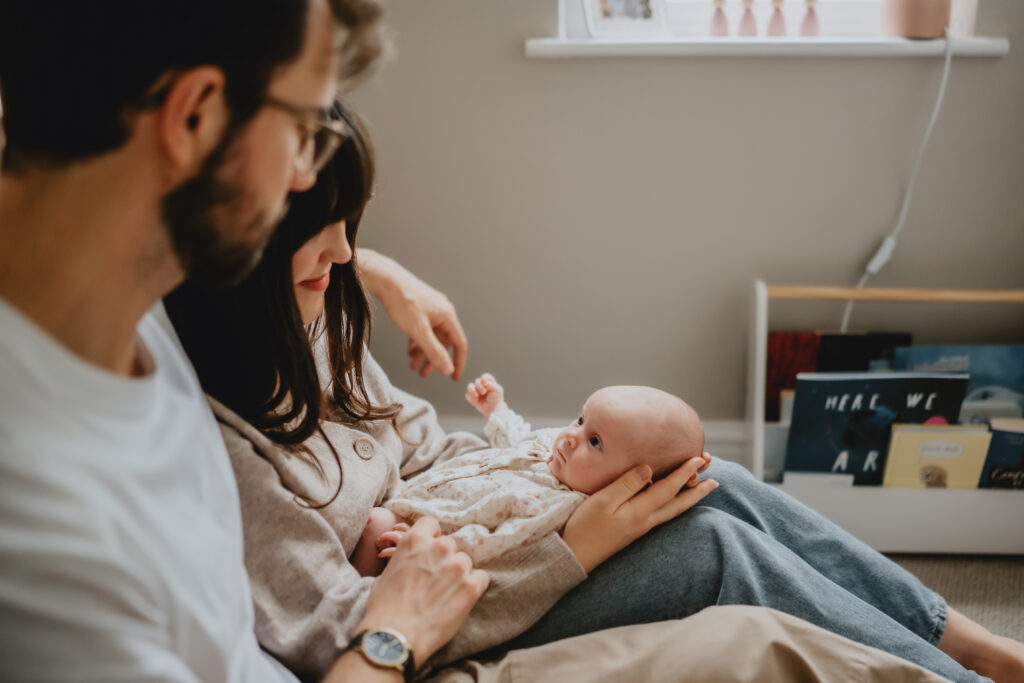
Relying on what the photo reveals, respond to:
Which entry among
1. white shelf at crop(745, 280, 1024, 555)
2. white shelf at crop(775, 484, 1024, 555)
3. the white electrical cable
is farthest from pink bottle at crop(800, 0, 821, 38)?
white shelf at crop(775, 484, 1024, 555)

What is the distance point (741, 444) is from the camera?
2.05 metres

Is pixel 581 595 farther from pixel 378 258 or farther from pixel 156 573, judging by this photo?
pixel 378 258

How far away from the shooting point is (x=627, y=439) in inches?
43.8

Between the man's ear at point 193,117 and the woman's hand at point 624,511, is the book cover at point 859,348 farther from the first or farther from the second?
the man's ear at point 193,117

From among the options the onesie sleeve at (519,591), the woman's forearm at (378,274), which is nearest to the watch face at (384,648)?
the onesie sleeve at (519,591)

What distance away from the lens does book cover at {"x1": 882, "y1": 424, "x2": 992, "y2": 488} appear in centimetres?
169

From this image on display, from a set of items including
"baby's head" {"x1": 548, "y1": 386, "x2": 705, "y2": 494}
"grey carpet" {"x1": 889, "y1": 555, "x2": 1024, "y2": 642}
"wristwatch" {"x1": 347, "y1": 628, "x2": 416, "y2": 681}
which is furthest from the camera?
"grey carpet" {"x1": 889, "y1": 555, "x2": 1024, "y2": 642}

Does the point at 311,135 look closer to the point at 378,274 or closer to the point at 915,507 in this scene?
the point at 378,274

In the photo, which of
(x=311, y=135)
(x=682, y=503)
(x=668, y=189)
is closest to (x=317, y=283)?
(x=311, y=135)

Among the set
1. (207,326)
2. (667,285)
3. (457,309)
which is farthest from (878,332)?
(207,326)

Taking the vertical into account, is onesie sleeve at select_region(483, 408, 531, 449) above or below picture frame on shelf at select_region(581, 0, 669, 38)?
below

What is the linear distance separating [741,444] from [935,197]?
0.77m

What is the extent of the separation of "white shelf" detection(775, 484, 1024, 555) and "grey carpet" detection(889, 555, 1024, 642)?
3 centimetres

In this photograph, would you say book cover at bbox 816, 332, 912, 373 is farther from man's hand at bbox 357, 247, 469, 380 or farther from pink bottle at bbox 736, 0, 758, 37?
man's hand at bbox 357, 247, 469, 380
